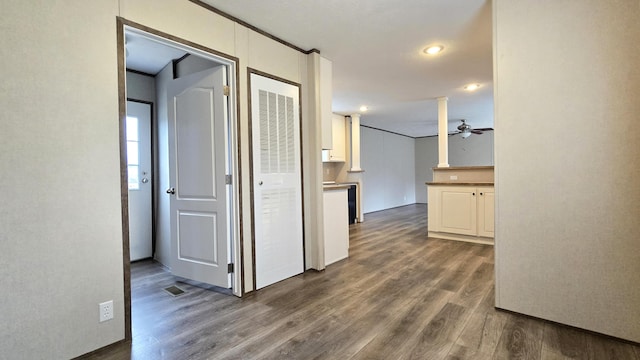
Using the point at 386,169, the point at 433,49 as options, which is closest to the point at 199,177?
the point at 433,49

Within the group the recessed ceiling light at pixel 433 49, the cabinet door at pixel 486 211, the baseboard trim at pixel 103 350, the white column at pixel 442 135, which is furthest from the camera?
the white column at pixel 442 135

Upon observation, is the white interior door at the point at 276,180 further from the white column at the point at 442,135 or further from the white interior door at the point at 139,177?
the white column at the point at 442,135

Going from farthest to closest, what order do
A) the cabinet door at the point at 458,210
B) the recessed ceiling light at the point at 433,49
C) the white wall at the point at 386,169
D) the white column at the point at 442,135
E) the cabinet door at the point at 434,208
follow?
1. the white wall at the point at 386,169
2. the white column at the point at 442,135
3. the cabinet door at the point at 434,208
4. the cabinet door at the point at 458,210
5. the recessed ceiling light at the point at 433,49

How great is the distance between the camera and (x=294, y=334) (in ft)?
6.47

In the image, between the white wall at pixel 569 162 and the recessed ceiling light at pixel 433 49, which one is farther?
the recessed ceiling light at pixel 433 49

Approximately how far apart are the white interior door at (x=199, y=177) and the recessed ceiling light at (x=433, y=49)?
2.18 meters

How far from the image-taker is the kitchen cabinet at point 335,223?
137 inches

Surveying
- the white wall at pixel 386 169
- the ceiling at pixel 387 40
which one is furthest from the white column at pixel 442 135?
the white wall at pixel 386 169

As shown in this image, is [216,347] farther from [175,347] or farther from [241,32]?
[241,32]

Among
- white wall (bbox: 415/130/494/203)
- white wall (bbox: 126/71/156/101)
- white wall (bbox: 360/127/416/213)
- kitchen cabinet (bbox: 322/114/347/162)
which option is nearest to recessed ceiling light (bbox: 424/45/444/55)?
kitchen cabinet (bbox: 322/114/347/162)

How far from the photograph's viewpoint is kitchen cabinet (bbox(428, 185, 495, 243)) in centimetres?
437

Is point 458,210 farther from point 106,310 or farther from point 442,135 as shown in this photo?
point 106,310

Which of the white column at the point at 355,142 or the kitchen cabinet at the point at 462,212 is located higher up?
the white column at the point at 355,142

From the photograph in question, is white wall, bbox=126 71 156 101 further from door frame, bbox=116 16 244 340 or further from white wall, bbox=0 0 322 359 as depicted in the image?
white wall, bbox=0 0 322 359
